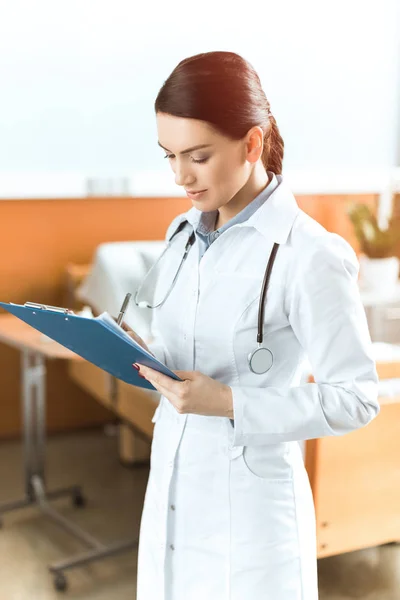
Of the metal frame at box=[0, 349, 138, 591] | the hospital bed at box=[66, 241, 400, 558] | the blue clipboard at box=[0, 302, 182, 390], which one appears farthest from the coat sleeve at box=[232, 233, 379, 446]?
the metal frame at box=[0, 349, 138, 591]

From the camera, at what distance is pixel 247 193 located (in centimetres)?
132

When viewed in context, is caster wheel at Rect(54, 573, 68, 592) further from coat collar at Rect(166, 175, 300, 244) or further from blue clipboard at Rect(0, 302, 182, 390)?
coat collar at Rect(166, 175, 300, 244)

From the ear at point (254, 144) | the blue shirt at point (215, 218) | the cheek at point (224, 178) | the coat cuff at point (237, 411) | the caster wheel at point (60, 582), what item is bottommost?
the caster wheel at point (60, 582)

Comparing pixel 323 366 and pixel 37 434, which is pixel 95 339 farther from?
pixel 37 434

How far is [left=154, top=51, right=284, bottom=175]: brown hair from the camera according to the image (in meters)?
1.18

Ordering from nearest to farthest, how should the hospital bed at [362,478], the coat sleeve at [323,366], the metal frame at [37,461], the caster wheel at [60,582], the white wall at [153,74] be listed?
the coat sleeve at [323,366], the hospital bed at [362,478], the caster wheel at [60,582], the metal frame at [37,461], the white wall at [153,74]

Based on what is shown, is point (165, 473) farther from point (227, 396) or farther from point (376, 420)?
point (376, 420)

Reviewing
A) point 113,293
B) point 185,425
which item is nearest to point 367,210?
point 113,293

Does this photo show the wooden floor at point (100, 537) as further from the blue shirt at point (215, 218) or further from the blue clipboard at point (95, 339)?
the blue shirt at point (215, 218)

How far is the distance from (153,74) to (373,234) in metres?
1.35

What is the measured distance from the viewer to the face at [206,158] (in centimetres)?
120

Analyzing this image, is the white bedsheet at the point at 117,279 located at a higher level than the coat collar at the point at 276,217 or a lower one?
lower

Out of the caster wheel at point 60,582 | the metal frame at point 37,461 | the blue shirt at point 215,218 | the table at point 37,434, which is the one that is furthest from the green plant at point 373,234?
the blue shirt at point 215,218

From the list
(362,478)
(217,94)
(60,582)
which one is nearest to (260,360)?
(217,94)
